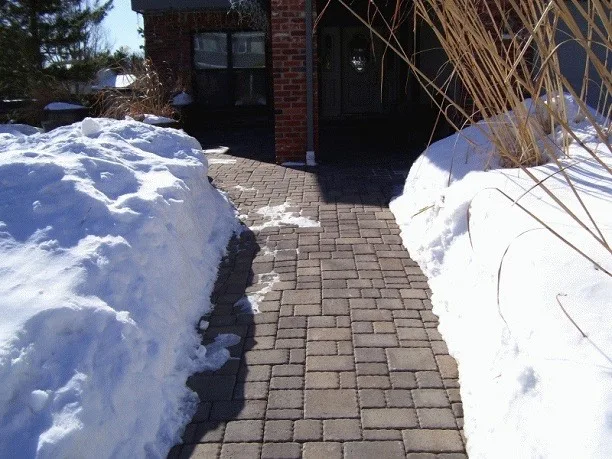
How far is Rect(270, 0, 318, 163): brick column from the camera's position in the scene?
878cm

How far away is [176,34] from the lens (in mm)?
14125

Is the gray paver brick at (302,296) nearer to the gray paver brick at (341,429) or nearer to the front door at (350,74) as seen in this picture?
the gray paver brick at (341,429)

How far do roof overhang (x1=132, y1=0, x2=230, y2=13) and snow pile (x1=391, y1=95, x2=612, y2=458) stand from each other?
10.1 meters

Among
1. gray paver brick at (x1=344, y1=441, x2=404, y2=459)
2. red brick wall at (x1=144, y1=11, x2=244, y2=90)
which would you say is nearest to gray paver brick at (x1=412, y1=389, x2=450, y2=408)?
gray paver brick at (x1=344, y1=441, x2=404, y2=459)

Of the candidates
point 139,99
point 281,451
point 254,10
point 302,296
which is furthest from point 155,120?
point 281,451

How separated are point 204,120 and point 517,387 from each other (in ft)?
41.1

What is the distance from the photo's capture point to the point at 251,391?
11.4ft

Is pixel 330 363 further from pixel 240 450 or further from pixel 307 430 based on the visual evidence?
pixel 240 450

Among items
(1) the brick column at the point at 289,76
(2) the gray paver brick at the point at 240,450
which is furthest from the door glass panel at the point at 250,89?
(2) the gray paver brick at the point at 240,450

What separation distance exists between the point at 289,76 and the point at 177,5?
605 cm

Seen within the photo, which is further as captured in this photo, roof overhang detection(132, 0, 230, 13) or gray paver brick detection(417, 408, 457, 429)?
roof overhang detection(132, 0, 230, 13)

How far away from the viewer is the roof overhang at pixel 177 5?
13711 mm

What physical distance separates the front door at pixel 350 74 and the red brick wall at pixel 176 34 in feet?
6.90

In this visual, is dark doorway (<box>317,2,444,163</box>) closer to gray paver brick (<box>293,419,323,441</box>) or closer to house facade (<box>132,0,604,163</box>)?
house facade (<box>132,0,604,163</box>)
